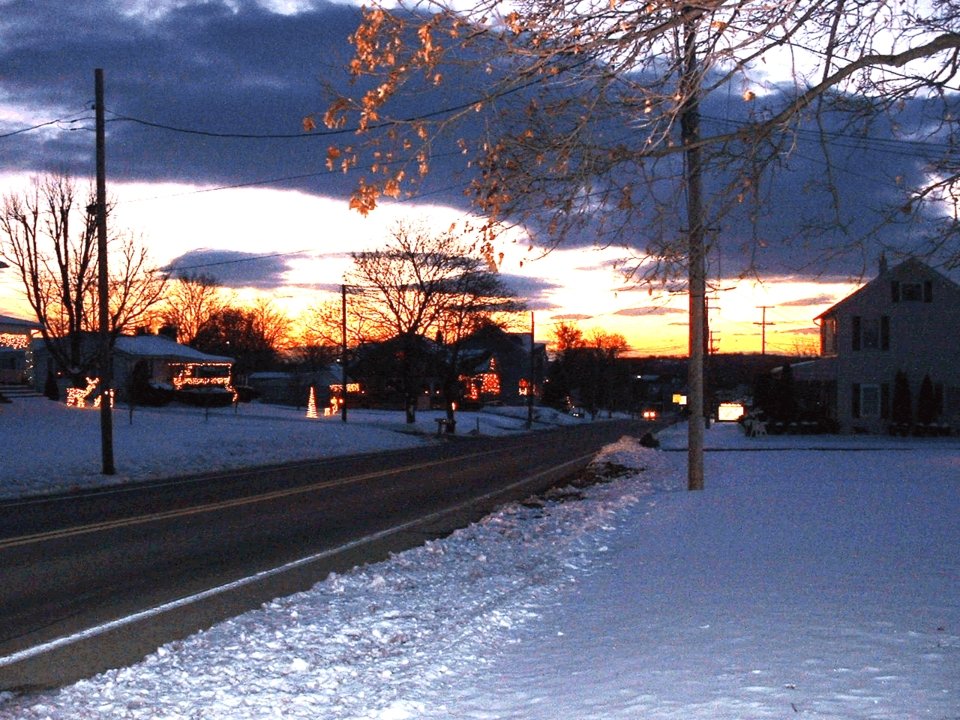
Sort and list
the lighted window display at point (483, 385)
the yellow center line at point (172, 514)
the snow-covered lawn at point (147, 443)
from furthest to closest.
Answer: the lighted window display at point (483, 385) → the snow-covered lawn at point (147, 443) → the yellow center line at point (172, 514)

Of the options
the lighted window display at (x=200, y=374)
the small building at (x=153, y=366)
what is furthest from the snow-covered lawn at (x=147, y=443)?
the lighted window display at (x=200, y=374)

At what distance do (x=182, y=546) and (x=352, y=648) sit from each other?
631 cm

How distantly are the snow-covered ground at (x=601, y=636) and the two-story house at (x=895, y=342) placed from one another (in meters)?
32.3

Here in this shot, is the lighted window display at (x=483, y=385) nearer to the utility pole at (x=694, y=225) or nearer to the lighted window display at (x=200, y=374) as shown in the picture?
the lighted window display at (x=200, y=374)

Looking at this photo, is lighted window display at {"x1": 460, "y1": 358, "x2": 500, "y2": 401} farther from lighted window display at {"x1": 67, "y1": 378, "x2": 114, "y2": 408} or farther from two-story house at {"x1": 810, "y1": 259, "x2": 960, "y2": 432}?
lighted window display at {"x1": 67, "y1": 378, "x2": 114, "y2": 408}

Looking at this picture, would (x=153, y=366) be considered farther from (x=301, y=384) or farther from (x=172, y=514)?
(x=172, y=514)

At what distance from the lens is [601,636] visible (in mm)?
7840

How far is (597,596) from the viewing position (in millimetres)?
9531

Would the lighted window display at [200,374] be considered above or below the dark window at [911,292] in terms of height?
below

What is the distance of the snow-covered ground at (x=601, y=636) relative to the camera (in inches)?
246

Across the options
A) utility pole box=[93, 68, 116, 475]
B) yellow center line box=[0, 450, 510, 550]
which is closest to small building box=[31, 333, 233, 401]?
utility pole box=[93, 68, 116, 475]

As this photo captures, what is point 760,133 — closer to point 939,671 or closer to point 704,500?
point 939,671

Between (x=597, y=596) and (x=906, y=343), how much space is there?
39.3 meters

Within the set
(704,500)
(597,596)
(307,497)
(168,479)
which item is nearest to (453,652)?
(597,596)
